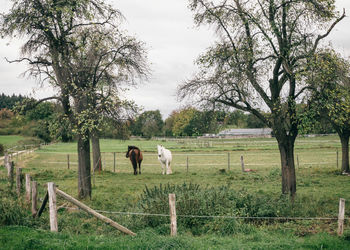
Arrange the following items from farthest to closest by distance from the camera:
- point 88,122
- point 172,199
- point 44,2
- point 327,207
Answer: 1. point 44,2
2. point 88,122
3. point 327,207
4. point 172,199

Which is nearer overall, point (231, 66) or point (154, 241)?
point (154, 241)

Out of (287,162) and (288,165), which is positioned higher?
(287,162)

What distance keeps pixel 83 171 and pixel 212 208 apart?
717 cm

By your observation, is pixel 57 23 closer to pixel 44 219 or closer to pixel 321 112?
pixel 44 219

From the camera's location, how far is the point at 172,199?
308 inches

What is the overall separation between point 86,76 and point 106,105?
221 centimetres

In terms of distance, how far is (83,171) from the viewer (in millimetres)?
14688

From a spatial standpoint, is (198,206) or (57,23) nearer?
(198,206)

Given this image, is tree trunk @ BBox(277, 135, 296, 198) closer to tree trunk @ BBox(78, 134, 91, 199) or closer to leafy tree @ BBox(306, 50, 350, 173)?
leafy tree @ BBox(306, 50, 350, 173)

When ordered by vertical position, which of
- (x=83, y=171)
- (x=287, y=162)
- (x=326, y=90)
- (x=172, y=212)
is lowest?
(x=172, y=212)

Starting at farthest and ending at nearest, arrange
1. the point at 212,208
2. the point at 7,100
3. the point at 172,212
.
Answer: the point at 7,100, the point at 212,208, the point at 172,212

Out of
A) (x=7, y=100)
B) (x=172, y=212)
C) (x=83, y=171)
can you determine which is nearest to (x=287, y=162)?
(x=172, y=212)

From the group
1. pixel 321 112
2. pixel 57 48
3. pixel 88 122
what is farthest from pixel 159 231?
pixel 57 48

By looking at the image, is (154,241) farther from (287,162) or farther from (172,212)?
(287,162)
